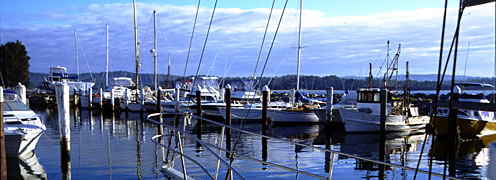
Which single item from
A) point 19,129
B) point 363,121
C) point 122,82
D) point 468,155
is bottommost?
point 468,155

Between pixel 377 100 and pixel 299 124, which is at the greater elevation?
pixel 377 100

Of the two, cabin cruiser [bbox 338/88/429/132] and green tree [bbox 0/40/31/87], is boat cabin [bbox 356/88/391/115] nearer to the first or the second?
cabin cruiser [bbox 338/88/429/132]

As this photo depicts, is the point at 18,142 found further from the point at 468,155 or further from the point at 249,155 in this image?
the point at 468,155

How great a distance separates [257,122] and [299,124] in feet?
11.3

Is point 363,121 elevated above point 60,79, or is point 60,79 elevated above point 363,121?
point 60,79

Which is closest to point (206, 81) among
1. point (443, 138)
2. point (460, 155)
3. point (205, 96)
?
point (205, 96)

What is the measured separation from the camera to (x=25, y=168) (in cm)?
1191

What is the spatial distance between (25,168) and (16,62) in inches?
2907

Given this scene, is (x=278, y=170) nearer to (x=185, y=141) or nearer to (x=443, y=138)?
(x=185, y=141)

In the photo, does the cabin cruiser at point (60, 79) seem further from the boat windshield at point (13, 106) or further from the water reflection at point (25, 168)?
the water reflection at point (25, 168)

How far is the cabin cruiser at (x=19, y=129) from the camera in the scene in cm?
1234

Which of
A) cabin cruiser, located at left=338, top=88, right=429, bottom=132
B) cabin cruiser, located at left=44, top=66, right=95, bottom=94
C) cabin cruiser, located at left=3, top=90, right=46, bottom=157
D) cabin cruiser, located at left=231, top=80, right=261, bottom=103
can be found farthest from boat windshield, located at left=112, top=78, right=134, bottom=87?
cabin cruiser, located at left=3, top=90, right=46, bottom=157

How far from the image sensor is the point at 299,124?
29.4 m

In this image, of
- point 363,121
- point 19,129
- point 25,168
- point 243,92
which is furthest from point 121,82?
point 25,168
